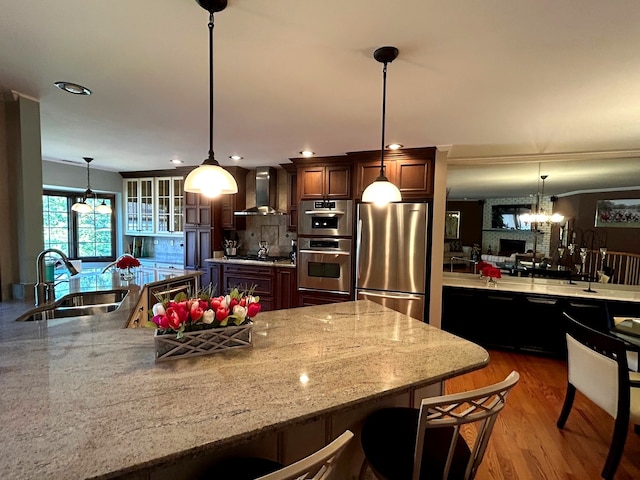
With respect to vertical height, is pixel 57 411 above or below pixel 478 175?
below

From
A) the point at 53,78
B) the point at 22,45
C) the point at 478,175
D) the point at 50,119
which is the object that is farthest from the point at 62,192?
the point at 478,175

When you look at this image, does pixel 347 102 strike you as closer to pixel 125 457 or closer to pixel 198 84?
pixel 198 84

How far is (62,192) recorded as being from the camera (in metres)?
4.86

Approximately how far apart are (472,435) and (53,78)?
11.7ft

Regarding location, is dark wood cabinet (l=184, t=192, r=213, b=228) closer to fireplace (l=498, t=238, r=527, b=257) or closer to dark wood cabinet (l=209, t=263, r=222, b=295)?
dark wood cabinet (l=209, t=263, r=222, b=295)

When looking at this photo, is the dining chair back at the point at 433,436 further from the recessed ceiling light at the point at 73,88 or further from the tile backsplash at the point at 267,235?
the tile backsplash at the point at 267,235

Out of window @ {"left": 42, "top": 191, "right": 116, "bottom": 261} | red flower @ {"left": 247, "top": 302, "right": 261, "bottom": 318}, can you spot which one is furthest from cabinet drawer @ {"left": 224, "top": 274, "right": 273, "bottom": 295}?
red flower @ {"left": 247, "top": 302, "right": 261, "bottom": 318}

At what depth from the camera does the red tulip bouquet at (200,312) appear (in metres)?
1.20

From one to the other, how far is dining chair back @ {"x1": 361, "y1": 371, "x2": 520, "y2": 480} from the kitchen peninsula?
2643 millimetres

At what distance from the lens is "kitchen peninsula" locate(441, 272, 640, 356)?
3.20m

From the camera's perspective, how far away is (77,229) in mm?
5039

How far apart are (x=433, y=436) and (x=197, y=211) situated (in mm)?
4571

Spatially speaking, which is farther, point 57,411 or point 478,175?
point 478,175

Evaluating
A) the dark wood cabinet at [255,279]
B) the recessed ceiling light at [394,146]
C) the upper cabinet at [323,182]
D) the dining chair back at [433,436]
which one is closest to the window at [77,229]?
the dark wood cabinet at [255,279]
